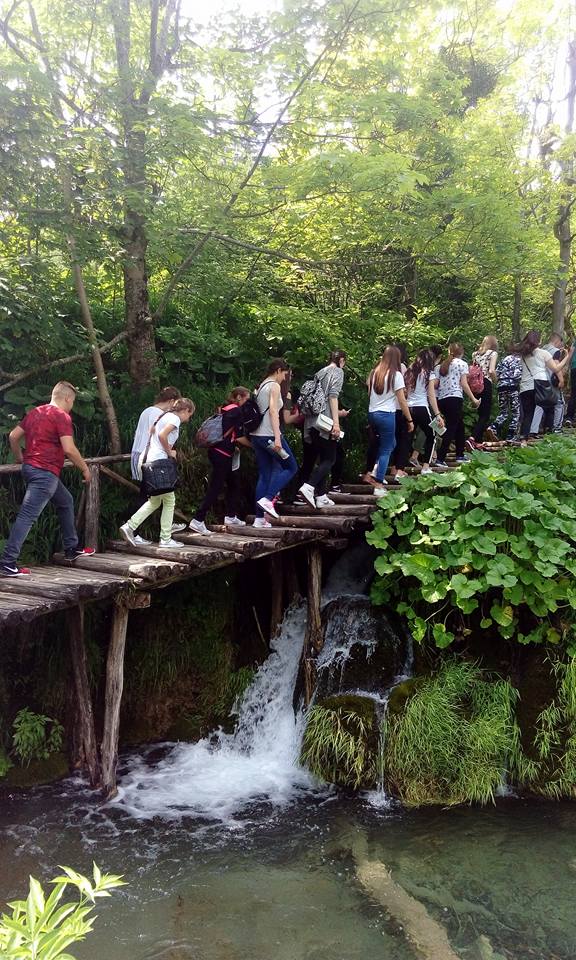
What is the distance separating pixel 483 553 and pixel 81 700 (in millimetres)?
4435

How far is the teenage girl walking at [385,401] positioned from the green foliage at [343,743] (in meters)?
2.60

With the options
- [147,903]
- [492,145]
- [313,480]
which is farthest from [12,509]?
[492,145]

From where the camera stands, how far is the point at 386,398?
7809mm

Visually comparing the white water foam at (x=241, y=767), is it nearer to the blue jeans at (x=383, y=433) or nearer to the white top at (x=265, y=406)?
the blue jeans at (x=383, y=433)

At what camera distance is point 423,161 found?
8172mm

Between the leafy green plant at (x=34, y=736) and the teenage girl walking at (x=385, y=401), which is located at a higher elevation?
the teenage girl walking at (x=385, y=401)

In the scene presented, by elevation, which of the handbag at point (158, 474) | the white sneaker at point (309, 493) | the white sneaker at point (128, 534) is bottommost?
the white sneaker at point (128, 534)

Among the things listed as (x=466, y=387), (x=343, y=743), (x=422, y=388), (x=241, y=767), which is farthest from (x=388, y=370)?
(x=241, y=767)

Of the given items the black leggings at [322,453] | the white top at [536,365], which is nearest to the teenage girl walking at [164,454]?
the black leggings at [322,453]

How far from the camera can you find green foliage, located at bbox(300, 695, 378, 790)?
637 centimetres

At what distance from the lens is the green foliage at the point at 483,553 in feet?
21.3

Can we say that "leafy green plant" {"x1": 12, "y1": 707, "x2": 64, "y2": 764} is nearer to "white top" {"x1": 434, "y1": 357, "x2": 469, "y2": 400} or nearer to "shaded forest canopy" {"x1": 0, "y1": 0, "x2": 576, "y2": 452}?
"shaded forest canopy" {"x1": 0, "y1": 0, "x2": 576, "y2": 452}

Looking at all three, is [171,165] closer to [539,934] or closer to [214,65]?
[214,65]

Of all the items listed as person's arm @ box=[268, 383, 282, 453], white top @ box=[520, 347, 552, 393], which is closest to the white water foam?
person's arm @ box=[268, 383, 282, 453]
